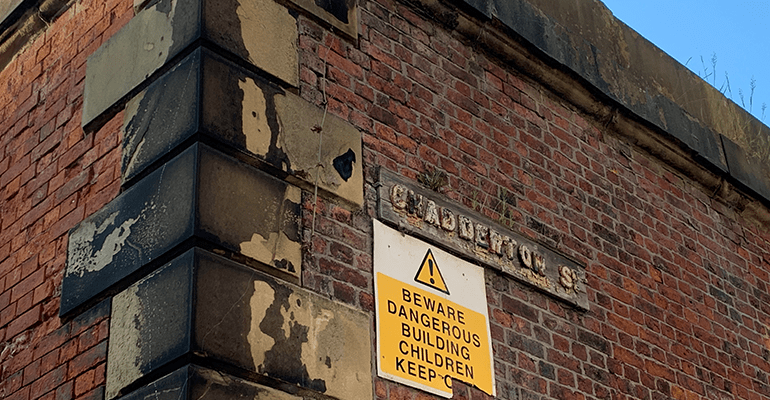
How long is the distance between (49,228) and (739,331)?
4.18 metres

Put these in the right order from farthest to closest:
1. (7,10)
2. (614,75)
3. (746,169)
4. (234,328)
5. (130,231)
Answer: (746,169), (614,75), (7,10), (130,231), (234,328)

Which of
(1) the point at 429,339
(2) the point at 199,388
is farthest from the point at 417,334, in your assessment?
(2) the point at 199,388

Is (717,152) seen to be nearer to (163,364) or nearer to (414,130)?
(414,130)

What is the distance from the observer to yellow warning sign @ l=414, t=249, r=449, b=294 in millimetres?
4148

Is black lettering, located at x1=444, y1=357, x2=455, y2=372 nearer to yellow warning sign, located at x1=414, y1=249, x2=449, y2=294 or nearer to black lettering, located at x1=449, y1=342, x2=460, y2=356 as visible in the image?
black lettering, located at x1=449, y1=342, x2=460, y2=356

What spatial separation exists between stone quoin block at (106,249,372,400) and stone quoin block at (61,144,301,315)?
0.10 metres

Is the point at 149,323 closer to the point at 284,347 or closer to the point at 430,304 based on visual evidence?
the point at 284,347

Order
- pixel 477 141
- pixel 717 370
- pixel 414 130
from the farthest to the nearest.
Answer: pixel 717 370, pixel 477 141, pixel 414 130

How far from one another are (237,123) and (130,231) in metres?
0.59

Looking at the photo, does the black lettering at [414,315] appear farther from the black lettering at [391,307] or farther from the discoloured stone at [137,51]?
the discoloured stone at [137,51]

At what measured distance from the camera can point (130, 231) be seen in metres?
3.67

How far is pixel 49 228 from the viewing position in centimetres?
423

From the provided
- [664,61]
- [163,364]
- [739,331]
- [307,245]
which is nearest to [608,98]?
[664,61]

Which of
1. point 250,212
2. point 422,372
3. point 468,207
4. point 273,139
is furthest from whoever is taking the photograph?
point 468,207
